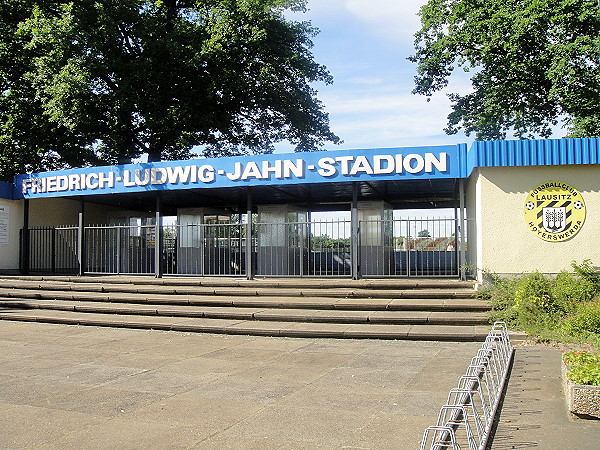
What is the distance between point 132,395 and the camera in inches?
258

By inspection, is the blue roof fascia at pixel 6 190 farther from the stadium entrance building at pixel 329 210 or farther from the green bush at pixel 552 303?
the green bush at pixel 552 303

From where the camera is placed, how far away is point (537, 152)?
40.5 ft

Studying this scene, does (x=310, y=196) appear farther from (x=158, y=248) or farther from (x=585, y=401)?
(x=585, y=401)

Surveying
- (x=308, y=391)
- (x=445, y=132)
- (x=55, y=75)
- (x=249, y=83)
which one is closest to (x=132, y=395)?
(x=308, y=391)

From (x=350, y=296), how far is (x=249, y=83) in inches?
562

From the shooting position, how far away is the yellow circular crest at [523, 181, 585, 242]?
12.3 metres

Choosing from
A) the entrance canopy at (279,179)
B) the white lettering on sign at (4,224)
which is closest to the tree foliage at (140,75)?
the white lettering on sign at (4,224)

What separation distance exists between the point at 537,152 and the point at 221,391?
899 centimetres

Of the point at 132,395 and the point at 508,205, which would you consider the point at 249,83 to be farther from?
the point at 132,395

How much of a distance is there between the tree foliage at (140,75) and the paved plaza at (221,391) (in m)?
15.1

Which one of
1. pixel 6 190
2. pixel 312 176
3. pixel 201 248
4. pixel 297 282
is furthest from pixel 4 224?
pixel 312 176

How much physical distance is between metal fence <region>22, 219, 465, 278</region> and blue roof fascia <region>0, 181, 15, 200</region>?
1.32m

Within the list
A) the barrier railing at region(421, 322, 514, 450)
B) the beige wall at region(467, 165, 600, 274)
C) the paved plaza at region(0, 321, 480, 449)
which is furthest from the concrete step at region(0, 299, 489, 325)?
the barrier railing at region(421, 322, 514, 450)

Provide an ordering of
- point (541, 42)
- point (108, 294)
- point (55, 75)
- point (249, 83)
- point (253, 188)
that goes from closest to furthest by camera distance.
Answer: point (108, 294) → point (253, 188) → point (55, 75) → point (541, 42) → point (249, 83)
